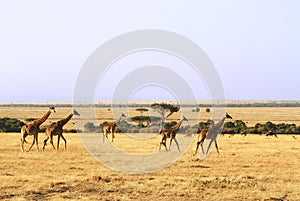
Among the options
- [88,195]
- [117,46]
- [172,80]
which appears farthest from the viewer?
[172,80]

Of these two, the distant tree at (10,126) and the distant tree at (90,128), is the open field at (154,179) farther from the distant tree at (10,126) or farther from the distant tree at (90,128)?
the distant tree at (10,126)

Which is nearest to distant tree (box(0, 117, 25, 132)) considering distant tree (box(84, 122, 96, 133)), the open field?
distant tree (box(84, 122, 96, 133))

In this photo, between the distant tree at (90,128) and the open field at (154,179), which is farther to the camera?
the distant tree at (90,128)

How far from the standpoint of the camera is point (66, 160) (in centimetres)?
1923

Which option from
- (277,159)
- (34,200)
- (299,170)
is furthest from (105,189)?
(277,159)

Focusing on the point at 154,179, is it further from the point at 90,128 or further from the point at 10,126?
the point at 10,126

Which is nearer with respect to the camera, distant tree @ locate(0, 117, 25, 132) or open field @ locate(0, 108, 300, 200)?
open field @ locate(0, 108, 300, 200)

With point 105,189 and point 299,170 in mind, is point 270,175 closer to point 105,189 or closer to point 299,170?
point 299,170

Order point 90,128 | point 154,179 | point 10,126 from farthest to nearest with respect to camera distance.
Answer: point 10,126 → point 90,128 → point 154,179

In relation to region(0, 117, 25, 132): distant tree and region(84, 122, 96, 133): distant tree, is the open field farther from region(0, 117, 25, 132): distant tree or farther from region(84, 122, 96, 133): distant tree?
region(0, 117, 25, 132): distant tree

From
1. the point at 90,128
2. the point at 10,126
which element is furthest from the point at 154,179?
the point at 10,126

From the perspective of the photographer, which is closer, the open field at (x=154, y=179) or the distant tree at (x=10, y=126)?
the open field at (x=154, y=179)

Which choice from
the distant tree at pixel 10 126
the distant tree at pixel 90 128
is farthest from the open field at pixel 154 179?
the distant tree at pixel 10 126

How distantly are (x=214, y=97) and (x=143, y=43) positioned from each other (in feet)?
11.4
